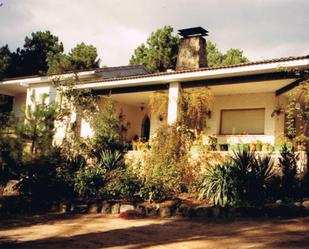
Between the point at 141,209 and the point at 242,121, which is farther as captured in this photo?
the point at 242,121

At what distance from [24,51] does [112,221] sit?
32993mm

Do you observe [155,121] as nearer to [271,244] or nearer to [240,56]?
[271,244]

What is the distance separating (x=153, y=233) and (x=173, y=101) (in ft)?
25.6

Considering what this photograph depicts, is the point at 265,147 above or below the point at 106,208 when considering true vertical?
above

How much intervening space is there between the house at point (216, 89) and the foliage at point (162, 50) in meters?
12.2

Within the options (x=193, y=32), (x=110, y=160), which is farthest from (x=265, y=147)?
(x=193, y=32)

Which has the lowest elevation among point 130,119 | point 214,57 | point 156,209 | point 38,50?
point 156,209

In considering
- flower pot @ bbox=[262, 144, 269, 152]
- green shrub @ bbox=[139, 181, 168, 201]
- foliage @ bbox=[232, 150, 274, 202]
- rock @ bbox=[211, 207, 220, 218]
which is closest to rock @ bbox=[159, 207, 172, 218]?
green shrub @ bbox=[139, 181, 168, 201]

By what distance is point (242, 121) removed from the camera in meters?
18.2

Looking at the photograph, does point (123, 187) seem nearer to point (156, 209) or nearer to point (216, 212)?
point (156, 209)

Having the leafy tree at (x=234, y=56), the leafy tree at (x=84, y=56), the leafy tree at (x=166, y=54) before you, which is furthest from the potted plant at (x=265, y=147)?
the leafy tree at (x=84, y=56)

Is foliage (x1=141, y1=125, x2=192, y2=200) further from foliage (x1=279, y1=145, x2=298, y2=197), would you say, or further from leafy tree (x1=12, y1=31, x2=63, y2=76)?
leafy tree (x1=12, y1=31, x2=63, y2=76)

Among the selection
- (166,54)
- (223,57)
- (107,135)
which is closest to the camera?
(107,135)

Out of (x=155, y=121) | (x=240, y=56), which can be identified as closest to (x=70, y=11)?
(x=155, y=121)
